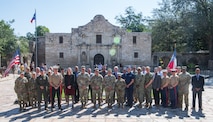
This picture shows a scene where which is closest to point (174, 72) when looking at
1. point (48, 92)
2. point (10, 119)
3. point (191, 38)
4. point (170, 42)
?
point (48, 92)

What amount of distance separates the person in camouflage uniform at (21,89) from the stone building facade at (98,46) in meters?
21.3

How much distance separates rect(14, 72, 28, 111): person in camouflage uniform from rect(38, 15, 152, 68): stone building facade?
69.8ft

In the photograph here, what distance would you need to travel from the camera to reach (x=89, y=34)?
30.7 meters

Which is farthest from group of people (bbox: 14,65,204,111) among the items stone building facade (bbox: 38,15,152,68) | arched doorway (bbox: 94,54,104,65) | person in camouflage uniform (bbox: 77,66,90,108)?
arched doorway (bbox: 94,54,104,65)

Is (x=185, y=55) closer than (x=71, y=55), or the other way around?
(x=71, y=55)

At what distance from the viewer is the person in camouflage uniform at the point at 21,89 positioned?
9172 mm

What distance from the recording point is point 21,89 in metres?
9.19

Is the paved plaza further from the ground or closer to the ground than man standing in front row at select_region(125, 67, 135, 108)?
closer to the ground

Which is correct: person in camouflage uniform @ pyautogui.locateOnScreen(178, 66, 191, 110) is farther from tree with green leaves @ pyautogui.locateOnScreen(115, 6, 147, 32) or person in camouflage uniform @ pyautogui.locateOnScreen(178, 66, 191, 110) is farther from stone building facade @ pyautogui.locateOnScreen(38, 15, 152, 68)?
tree with green leaves @ pyautogui.locateOnScreen(115, 6, 147, 32)

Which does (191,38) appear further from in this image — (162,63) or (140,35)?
(140,35)

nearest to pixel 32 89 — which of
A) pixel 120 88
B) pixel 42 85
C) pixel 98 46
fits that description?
pixel 42 85

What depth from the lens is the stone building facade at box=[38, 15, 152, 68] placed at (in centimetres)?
3053

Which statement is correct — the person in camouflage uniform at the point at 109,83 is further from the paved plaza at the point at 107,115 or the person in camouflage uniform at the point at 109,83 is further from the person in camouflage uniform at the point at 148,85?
the person in camouflage uniform at the point at 148,85

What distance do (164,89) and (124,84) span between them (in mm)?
1786
